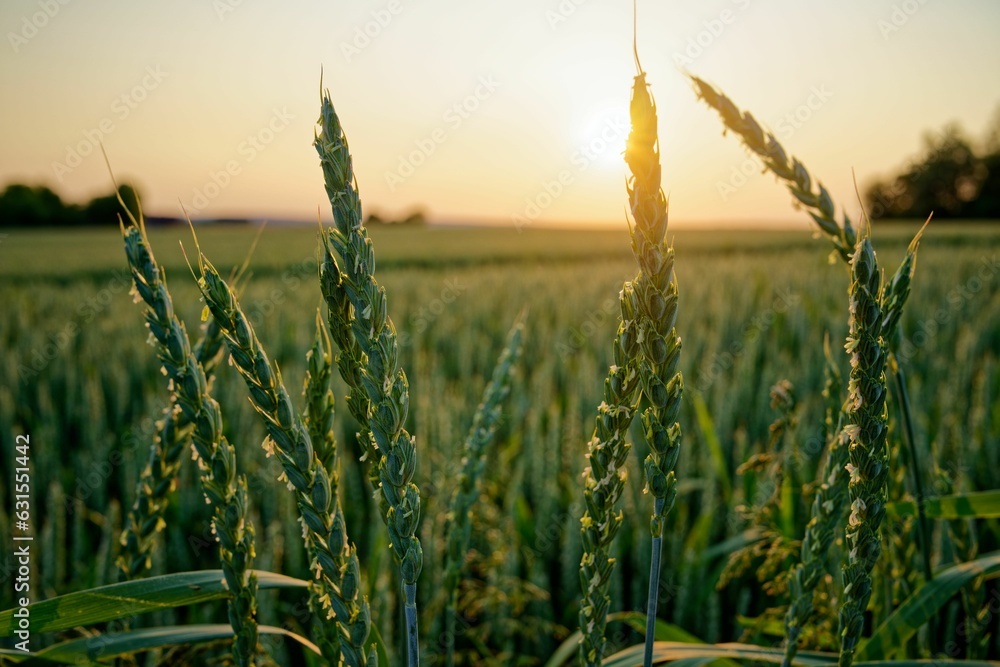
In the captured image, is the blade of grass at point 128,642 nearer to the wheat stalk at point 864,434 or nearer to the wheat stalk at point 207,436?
the wheat stalk at point 207,436

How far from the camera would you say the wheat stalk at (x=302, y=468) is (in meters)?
0.48

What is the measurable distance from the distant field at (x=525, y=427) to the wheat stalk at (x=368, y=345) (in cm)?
31

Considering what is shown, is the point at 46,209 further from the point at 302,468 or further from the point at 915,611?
the point at 915,611

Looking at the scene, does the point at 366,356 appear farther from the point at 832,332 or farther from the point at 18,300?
the point at 18,300

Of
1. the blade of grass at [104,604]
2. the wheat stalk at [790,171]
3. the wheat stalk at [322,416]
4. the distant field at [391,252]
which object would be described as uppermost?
the distant field at [391,252]

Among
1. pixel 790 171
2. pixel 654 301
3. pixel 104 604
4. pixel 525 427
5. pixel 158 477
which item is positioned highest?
pixel 790 171

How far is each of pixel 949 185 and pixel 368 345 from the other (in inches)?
2281

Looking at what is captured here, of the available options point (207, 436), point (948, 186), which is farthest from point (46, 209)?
point (948, 186)

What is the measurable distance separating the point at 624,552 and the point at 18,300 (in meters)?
8.24

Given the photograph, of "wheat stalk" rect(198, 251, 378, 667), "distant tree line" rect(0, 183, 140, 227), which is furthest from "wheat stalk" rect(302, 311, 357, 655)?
"distant tree line" rect(0, 183, 140, 227)

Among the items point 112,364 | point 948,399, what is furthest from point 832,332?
point 112,364

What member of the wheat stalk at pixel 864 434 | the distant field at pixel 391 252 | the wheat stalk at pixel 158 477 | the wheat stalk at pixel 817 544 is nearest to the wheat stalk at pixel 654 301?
the wheat stalk at pixel 864 434

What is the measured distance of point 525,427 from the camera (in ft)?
11.0

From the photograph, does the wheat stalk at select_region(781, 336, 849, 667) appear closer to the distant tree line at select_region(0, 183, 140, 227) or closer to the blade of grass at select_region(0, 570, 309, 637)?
the blade of grass at select_region(0, 570, 309, 637)
